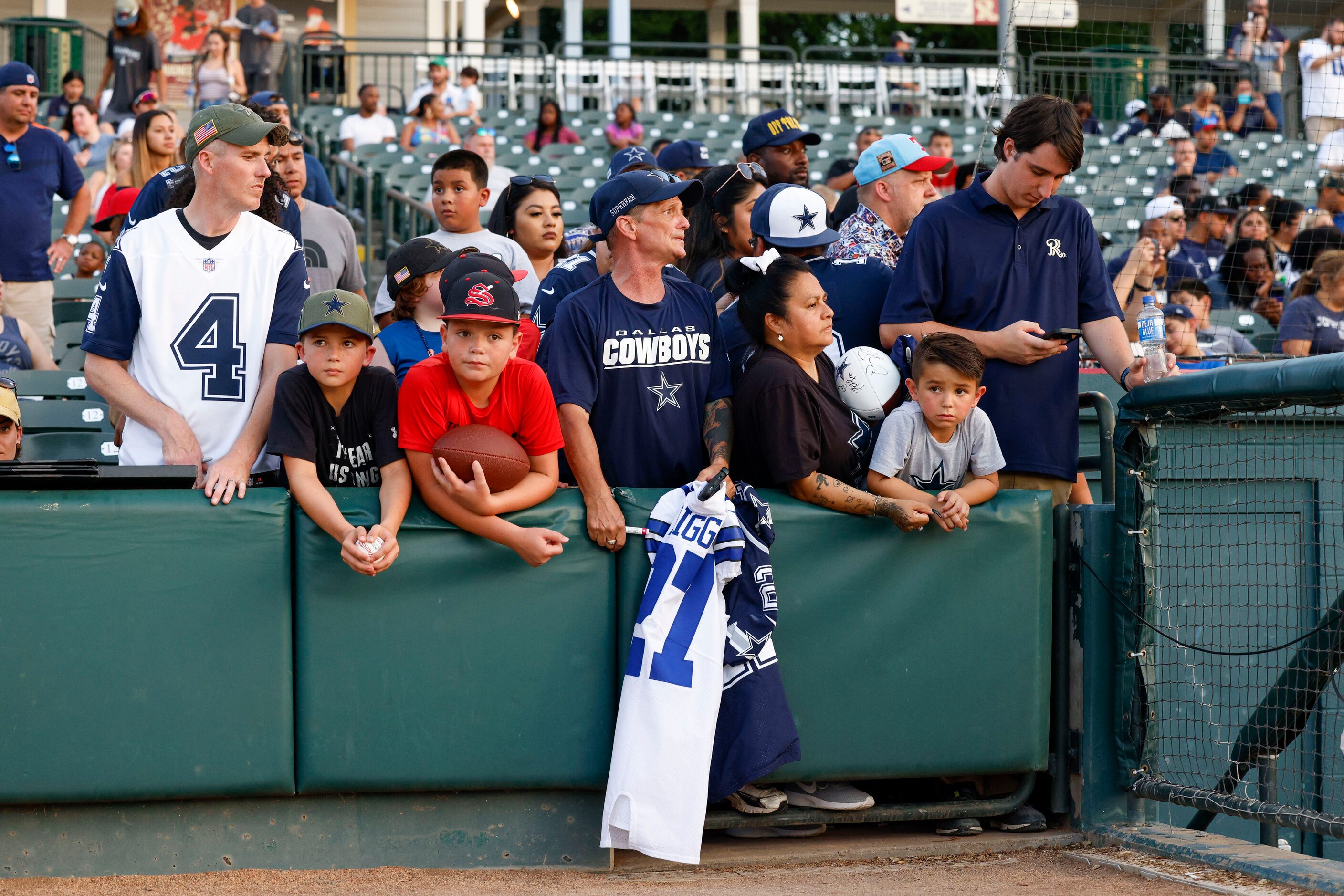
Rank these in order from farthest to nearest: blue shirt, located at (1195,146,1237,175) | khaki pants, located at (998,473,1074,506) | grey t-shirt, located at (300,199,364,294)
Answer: blue shirt, located at (1195,146,1237,175) → grey t-shirt, located at (300,199,364,294) → khaki pants, located at (998,473,1074,506)

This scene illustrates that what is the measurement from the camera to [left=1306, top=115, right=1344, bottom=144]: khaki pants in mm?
16484

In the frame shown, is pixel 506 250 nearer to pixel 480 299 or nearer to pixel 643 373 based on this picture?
pixel 643 373

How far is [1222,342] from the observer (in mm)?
8742

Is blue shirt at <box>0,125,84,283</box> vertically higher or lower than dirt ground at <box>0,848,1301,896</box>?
higher

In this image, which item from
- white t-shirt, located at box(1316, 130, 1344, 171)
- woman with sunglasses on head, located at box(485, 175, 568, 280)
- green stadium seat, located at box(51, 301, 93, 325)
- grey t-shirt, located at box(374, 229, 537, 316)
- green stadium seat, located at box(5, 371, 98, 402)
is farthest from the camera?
white t-shirt, located at box(1316, 130, 1344, 171)

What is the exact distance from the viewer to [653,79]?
20594 mm

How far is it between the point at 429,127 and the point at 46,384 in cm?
935

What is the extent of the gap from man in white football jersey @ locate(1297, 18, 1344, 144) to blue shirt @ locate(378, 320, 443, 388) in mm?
14071

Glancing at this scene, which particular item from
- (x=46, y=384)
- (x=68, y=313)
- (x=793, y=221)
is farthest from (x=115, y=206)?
(x=793, y=221)

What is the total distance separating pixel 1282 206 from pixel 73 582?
10784 mm

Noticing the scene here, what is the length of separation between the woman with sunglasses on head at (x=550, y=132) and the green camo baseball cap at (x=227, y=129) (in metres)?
12.3

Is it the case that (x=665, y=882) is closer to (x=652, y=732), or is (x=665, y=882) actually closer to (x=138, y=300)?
(x=652, y=732)

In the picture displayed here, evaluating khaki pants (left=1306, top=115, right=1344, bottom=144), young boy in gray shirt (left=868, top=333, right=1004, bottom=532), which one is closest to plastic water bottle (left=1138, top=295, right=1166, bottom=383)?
young boy in gray shirt (left=868, top=333, right=1004, bottom=532)

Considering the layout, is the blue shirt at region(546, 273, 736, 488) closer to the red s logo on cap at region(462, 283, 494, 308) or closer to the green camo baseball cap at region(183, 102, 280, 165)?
the red s logo on cap at region(462, 283, 494, 308)
